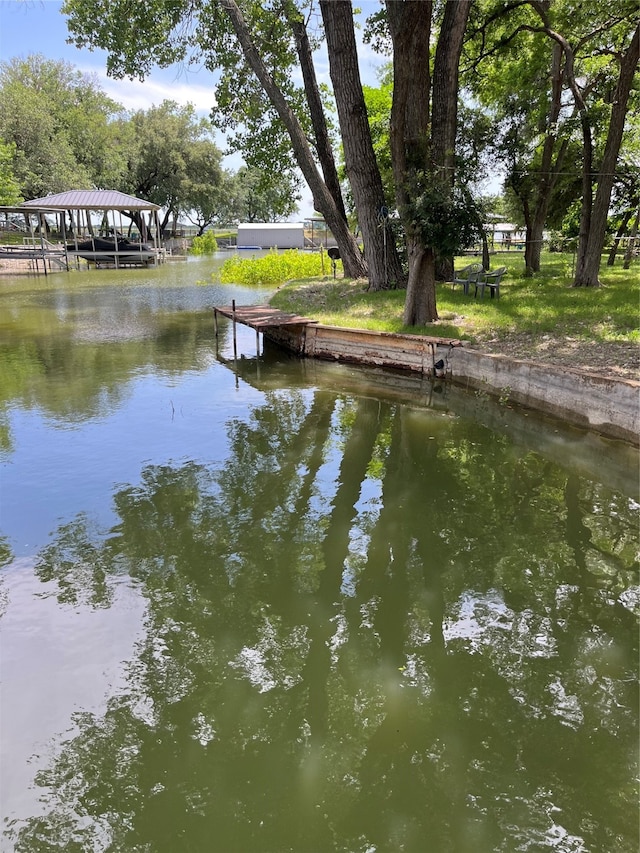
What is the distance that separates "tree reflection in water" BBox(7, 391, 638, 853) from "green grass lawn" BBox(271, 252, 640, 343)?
14.3 feet

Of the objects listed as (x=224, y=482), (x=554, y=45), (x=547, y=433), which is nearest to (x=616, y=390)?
(x=547, y=433)

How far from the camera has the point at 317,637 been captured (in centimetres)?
349

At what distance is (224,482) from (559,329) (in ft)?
21.2

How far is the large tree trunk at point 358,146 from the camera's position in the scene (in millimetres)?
11797

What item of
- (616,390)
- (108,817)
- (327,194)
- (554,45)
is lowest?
(108,817)

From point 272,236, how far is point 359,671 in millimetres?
52096

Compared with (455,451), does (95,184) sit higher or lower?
higher

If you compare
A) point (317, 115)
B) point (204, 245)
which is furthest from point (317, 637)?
point (204, 245)

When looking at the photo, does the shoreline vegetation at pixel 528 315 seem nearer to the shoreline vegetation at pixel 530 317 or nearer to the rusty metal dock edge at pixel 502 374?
the shoreline vegetation at pixel 530 317

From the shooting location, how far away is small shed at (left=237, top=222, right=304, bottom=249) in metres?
50.8

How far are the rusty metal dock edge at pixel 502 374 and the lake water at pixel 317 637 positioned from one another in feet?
1.05

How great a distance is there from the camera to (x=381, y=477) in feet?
19.3

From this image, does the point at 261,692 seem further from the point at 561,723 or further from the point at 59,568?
the point at 59,568

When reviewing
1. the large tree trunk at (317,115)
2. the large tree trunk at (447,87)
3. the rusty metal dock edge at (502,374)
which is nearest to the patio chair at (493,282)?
the large tree trunk at (447,87)
